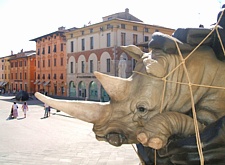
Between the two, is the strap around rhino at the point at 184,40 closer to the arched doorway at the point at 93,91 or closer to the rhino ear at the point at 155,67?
the rhino ear at the point at 155,67

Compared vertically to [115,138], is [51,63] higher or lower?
higher

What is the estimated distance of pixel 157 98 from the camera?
228cm

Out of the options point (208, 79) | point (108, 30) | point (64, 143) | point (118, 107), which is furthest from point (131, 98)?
point (108, 30)

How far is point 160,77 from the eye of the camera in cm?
228

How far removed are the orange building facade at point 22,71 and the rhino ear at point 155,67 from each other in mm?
43241

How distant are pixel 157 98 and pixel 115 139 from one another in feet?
1.58

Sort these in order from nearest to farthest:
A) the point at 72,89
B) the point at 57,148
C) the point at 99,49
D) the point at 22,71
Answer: the point at 57,148 < the point at 99,49 < the point at 72,89 < the point at 22,71

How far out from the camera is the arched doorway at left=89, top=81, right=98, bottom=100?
28141 mm

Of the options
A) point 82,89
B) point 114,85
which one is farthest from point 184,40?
point 82,89

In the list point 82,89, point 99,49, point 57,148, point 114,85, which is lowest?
point 57,148

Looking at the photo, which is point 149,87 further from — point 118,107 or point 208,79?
point 208,79

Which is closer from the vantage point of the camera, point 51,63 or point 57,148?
point 57,148

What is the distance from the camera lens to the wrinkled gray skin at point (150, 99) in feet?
7.30

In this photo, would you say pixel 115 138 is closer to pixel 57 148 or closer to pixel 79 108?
pixel 79 108
